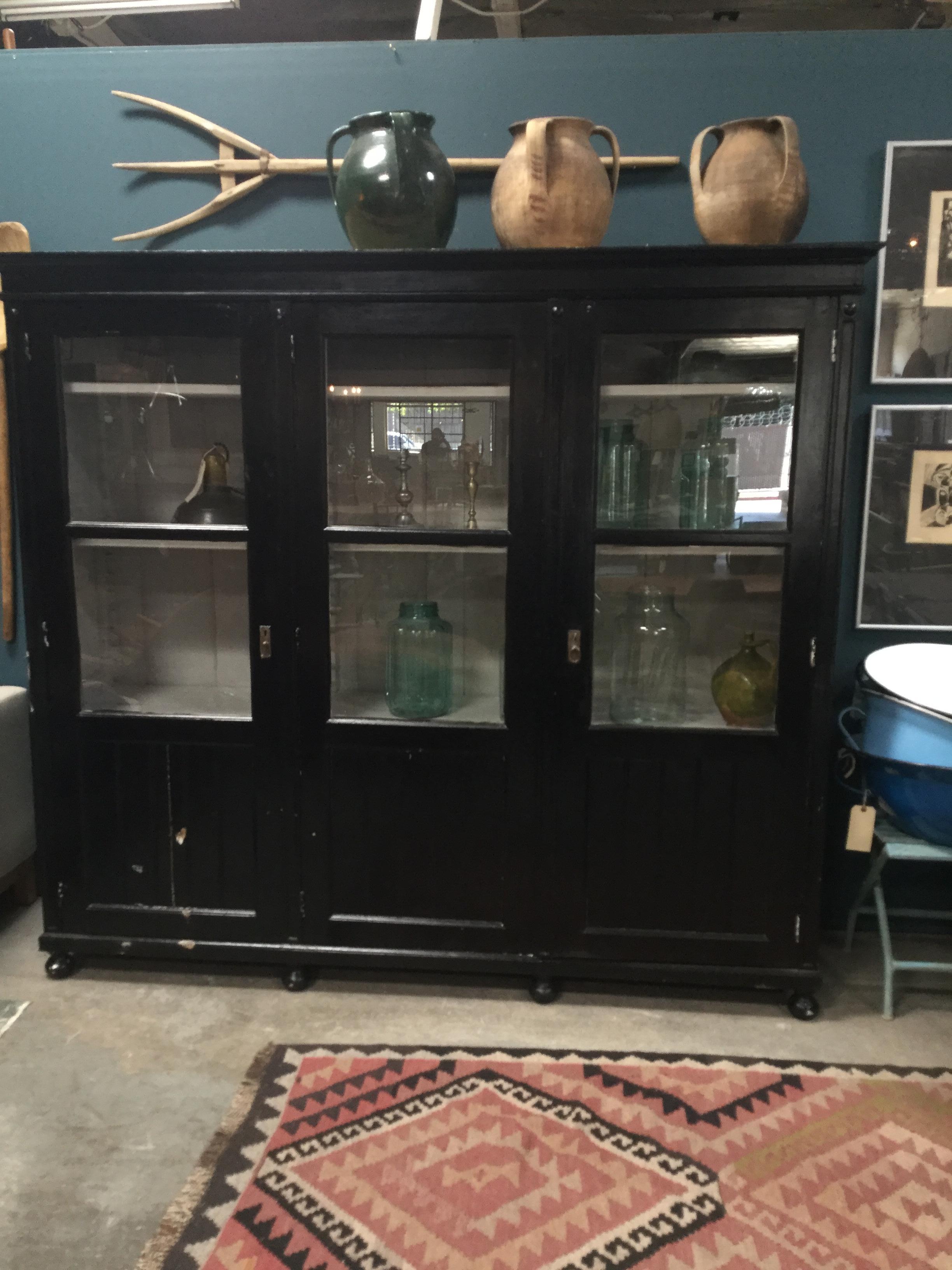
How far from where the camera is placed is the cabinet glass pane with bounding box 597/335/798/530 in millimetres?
1960

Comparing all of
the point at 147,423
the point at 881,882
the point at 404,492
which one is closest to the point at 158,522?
the point at 147,423

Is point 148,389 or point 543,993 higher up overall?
point 148,389

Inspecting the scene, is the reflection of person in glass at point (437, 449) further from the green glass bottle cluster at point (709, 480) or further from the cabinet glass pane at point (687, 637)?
the green glass bottle cluster at point (709, 480)

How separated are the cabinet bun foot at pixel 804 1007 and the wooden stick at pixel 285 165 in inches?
86.7

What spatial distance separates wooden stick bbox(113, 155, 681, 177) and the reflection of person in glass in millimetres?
728

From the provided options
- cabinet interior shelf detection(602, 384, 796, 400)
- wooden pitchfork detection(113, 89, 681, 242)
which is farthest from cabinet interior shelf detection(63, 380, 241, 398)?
cabinet interior shelf detection(602, 384, 796, 400)

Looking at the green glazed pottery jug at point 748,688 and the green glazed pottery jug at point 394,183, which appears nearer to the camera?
the green glazed pottery jug at point 394,183

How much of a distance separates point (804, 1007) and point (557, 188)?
205 cm

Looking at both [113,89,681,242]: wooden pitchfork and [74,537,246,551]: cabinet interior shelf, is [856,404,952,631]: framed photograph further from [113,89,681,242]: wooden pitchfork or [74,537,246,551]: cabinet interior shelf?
[74,537,246,551]: cabinet interior shelf

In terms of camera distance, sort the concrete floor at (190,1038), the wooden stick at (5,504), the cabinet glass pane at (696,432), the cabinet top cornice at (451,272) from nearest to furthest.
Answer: the concrete floor at (190,1038), the cabinet top cornice at (451,272), the cabinet glass pane at (696,432), the wooden stick at (5,504)

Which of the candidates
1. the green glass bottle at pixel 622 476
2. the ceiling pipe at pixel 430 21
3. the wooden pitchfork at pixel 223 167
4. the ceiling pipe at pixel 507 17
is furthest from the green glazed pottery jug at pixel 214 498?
the ceiling pipe at pixel 507 17

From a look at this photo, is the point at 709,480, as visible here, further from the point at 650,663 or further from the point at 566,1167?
the point at 566,1167

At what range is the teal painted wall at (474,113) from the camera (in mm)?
2219

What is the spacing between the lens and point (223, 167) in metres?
2.39
